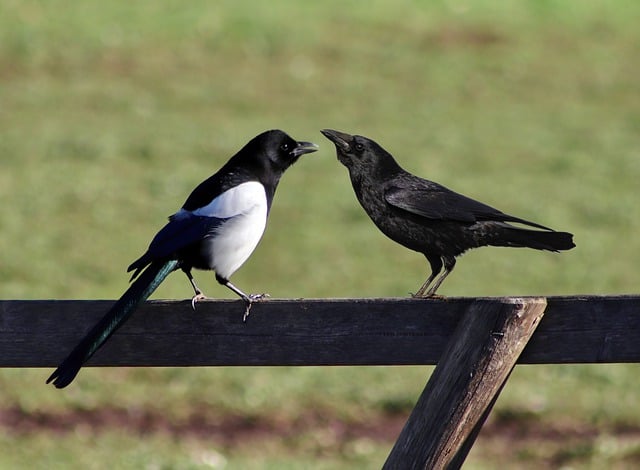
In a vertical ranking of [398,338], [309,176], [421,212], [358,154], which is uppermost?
[358,154]

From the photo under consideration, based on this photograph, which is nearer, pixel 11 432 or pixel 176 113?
pixel 11 432

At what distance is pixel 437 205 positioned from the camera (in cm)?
434

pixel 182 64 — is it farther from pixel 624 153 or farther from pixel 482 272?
pixel 482 272

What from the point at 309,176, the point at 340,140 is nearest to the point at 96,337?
the point at 340,140

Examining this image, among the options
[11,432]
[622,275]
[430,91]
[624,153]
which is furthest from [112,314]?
[430,91]

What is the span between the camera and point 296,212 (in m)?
14.8

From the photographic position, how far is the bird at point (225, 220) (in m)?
4.40

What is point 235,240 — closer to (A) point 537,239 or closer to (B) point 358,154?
(B) point 358,154

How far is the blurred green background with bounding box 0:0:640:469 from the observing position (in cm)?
855

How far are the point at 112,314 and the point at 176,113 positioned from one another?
626 inches

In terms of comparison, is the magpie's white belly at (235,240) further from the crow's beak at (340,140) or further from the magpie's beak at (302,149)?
the crow's beak at (340,140)

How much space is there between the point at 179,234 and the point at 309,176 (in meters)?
11.9

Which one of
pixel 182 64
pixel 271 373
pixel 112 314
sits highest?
pixel 112 314

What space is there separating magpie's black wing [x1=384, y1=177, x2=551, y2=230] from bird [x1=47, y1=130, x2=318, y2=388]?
663mm
